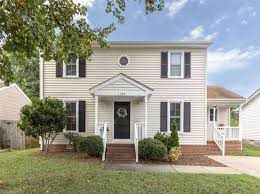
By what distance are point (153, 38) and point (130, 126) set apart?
512 cm

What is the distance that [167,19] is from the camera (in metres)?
17.8

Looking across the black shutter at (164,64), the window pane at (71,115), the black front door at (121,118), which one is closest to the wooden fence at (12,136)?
the window pane at (71,115)

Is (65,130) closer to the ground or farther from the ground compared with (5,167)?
farther from the ground

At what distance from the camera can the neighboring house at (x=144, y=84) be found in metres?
14.8

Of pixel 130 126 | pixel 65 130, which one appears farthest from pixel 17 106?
pixel 130 126

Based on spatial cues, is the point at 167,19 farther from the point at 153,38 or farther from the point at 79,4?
the point at 79,4

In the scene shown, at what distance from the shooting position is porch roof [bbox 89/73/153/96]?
13242 millimetres

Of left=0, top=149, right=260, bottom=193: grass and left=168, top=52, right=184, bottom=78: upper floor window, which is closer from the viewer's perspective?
left=0, top=149, right=260, bottom=193: grass

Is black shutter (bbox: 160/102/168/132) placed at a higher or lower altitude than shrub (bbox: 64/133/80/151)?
higher

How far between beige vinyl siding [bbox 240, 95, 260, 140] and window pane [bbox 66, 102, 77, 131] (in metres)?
14.3

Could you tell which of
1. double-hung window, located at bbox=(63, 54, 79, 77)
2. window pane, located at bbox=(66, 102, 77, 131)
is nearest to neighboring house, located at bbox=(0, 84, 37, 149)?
window pane, located at bbox=(66, 102, 77, 131)

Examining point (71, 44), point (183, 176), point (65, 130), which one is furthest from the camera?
point (65, 130)

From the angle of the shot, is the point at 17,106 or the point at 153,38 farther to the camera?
the point at 17,106

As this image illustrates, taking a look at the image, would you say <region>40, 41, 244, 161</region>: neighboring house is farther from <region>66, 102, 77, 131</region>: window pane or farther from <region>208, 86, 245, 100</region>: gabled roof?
<region>208, 86, 245, 100</region>: gabled roof
